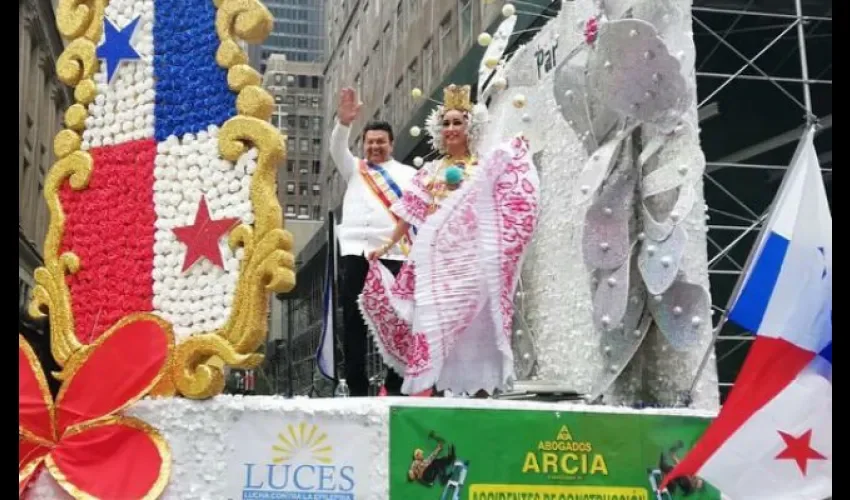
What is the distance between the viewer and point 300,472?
2.71 m

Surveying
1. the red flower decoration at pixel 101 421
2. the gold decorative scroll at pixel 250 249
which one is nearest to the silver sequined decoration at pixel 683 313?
the gold decorative scroll at pixel 250 249

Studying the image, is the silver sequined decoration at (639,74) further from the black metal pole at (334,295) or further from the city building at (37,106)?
the city building at (37,106)

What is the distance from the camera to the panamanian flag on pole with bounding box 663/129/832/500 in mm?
2619

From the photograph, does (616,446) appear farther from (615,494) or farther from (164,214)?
(164,214)

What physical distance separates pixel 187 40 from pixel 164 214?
0.58 metres

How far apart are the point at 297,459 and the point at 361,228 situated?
1.72 metres

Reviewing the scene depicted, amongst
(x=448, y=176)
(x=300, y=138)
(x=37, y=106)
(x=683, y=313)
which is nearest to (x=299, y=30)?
(x=300, y=138)

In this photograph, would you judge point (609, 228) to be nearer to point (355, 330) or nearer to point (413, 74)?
point (355, 330)

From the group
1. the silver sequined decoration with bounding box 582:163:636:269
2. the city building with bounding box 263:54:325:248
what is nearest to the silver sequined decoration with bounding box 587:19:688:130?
the silver sequined decoration with bounding box 582:163:636:269

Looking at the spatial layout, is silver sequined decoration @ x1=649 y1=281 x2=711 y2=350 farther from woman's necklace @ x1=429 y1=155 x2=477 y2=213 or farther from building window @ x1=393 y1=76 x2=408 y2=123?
building window @ x1=393 y1=76 x2=408 y2=123

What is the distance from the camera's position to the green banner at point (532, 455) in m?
2.78

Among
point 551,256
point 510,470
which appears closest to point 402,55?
point 551,256

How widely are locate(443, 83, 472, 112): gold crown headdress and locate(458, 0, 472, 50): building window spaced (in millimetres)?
3632

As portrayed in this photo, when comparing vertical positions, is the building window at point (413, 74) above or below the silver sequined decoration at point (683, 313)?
above
